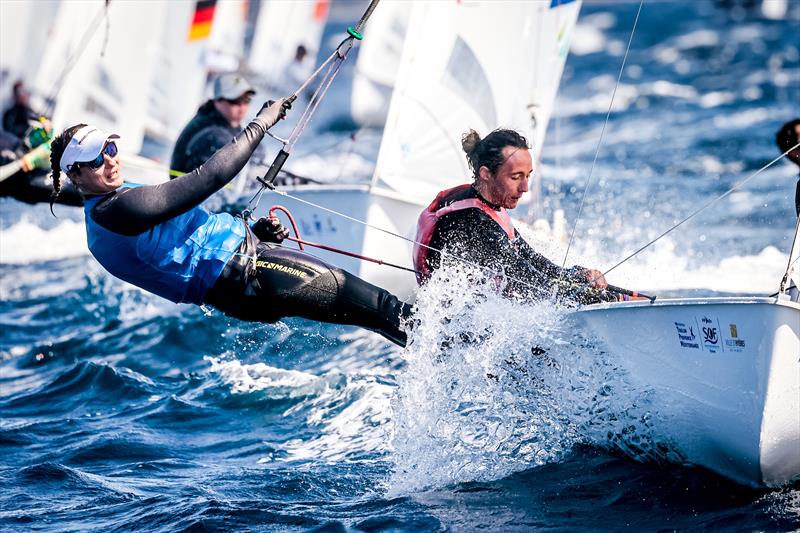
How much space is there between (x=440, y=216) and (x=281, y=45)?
808 cm

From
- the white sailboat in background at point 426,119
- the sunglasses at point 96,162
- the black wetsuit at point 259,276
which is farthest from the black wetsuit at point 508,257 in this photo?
the white sailboat in background at point 426,119

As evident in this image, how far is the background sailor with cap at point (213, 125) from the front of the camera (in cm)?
580

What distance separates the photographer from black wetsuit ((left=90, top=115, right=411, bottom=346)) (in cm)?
311

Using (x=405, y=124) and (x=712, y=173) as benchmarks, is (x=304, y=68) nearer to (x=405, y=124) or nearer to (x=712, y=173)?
(x=712, y=173)

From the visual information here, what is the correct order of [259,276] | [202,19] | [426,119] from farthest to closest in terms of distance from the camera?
1. [202,19]
2. [426,119]
3. [259,276]

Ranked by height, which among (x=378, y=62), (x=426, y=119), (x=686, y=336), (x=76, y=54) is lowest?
(x=686, y=336)

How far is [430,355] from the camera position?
11.9 ft

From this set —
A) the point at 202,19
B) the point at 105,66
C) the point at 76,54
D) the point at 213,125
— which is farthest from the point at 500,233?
the point at 202,19

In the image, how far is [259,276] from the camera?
3438mm

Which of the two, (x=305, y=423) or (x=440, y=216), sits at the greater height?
(x=440, y=216)

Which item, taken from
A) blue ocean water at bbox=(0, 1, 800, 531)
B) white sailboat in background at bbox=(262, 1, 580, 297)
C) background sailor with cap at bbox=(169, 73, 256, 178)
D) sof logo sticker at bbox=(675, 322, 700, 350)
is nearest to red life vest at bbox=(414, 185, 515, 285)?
blue ocean water at bbox=(0, 1, 800, 531)

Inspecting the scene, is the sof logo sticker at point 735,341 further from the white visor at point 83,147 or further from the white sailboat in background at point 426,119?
the white sailboat in background at point 426,119

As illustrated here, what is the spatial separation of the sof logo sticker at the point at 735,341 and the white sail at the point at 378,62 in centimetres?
518

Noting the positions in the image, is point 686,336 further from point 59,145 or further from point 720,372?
point 59,145
